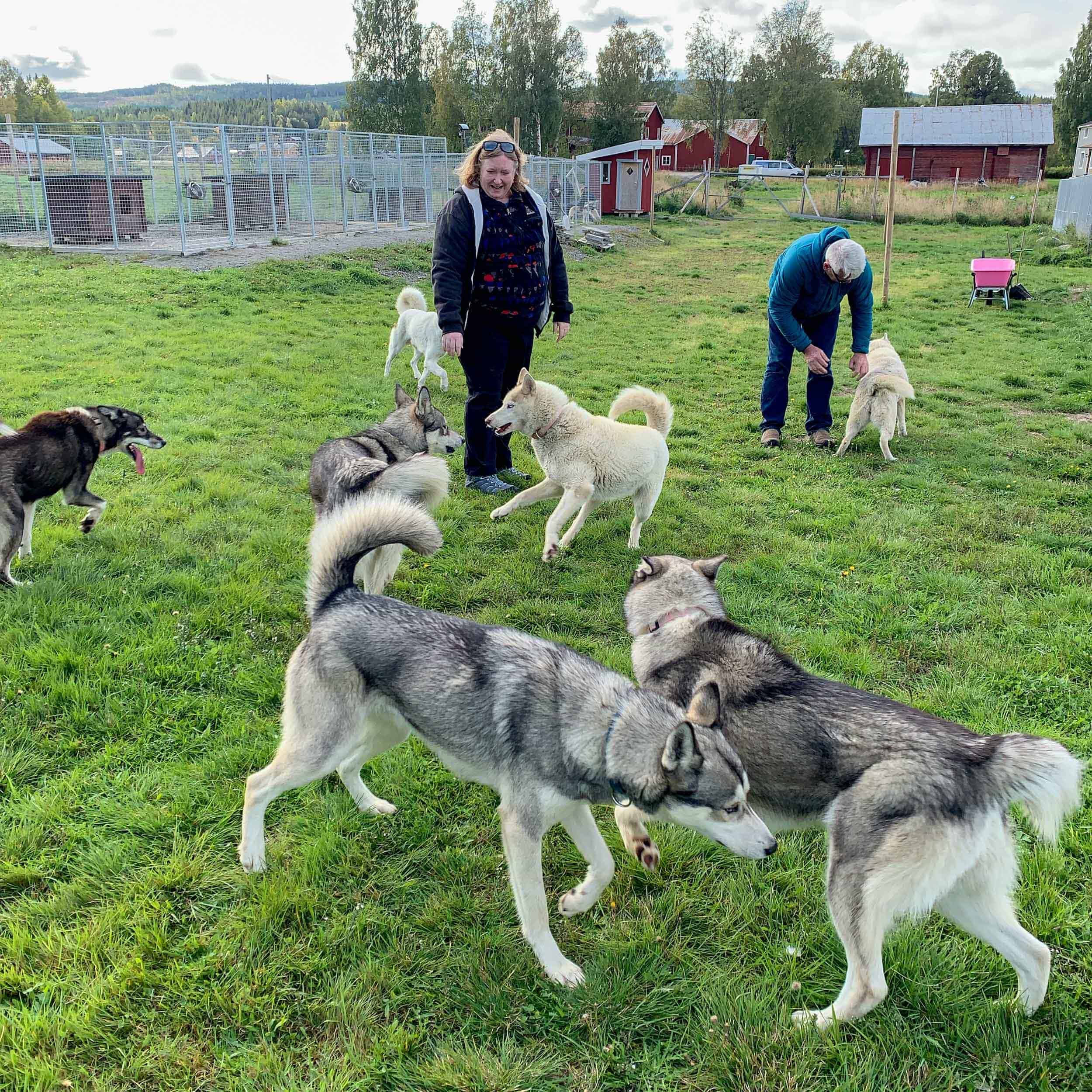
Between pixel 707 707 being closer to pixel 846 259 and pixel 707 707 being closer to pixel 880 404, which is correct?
pixel 880 404

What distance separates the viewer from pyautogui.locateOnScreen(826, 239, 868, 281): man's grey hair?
7375 mm

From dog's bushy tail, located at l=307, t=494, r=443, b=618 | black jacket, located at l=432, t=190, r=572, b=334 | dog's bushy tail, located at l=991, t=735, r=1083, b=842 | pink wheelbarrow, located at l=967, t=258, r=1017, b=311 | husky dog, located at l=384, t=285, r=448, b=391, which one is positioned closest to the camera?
dog's bushy tail, located at l=991, t=735, r=1083, b=842

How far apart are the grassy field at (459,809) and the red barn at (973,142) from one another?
49.0 metres

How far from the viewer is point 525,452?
7.48m

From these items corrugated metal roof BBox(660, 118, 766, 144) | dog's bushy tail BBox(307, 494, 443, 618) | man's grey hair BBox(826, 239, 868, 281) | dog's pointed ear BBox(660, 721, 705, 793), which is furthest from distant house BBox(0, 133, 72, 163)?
corrugated metal roof BBox(660, 118, 766, 144)

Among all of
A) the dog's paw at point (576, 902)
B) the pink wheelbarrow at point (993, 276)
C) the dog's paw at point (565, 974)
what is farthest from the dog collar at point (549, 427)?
the pink wheelbarrow at point (993, 276)

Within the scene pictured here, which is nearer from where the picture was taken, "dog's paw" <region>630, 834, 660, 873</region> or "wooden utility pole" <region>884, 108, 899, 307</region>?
"dog's paw" <region>630, 834, 660, 873</region>

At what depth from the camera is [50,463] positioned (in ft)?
16.2

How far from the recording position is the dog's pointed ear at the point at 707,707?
8.10ft

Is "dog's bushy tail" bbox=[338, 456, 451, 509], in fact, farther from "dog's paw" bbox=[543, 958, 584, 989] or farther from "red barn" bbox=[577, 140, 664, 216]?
"red barn" bbox=[577, 140, 664, 216]

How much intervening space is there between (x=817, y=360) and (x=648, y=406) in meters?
2.69

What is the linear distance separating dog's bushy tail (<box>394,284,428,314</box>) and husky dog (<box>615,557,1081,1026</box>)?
28.0 feet

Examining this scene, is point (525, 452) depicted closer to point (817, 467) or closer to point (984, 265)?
point (817, 467)

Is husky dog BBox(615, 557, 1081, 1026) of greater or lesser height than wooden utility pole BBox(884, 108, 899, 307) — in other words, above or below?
→ below
